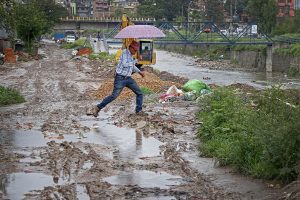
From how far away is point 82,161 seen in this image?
9172 mm

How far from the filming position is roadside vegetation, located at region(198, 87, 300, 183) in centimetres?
743

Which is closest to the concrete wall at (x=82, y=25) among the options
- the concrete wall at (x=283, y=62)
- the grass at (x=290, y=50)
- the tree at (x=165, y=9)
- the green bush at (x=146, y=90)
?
the tree at (x=165, y=9)

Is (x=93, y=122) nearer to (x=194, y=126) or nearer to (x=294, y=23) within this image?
(x=194, y=126)

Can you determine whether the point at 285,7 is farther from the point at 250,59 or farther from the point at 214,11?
the point at 214,11

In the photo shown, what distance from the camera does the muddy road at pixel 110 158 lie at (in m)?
7.40

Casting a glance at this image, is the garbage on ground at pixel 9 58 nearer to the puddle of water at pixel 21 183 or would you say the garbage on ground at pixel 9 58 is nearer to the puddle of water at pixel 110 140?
the puddle of water at pixel 110 140

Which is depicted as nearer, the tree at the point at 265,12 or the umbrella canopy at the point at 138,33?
the umbrella canopy at the point at 138,33

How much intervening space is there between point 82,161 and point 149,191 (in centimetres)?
202

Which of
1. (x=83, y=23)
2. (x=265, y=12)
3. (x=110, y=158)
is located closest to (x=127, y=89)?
(x=110, y=158)

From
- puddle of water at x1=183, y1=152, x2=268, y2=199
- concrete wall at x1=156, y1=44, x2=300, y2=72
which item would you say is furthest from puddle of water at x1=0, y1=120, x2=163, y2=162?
concrete wall at x1=156, y1=44, x2=300, y2=72

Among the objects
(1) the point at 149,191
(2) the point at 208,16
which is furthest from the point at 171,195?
(2) the point at 208,16

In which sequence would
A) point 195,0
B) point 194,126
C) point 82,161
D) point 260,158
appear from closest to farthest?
point 260,158 → point 82,161 → point 194,126 → point 195,0

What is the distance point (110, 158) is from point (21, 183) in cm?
205

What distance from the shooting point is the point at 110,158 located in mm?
9492
